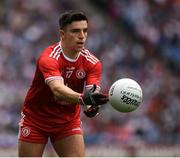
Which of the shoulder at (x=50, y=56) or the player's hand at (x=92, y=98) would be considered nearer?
the player's hand at (x=92, y=98)

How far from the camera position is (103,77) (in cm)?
1784

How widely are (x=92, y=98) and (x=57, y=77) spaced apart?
527mm

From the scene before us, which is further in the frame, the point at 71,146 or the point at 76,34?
the point at 71,146

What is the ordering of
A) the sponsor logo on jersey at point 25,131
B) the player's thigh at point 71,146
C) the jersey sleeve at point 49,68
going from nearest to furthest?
the jersey sleeve at point 49,68
the player's thigh at point 71,146
the sponsor logo on jersey at point 25,131

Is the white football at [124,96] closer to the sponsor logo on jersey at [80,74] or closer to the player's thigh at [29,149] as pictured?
the sponsor logo on jersey at [80,74]

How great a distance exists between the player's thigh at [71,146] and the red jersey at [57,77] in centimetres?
22

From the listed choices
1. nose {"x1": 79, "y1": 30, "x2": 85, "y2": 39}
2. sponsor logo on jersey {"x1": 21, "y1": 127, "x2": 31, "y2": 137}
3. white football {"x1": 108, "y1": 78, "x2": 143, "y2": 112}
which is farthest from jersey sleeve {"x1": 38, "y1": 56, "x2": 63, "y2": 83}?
sponsor logo on jersey {"x1": 21, "y1": 127, "x2": 31, "y2": 137}

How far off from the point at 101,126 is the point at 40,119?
7472 mm

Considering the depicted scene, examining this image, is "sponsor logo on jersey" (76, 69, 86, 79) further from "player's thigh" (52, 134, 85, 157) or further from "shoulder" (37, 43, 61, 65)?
"player's thigh" (52, 134, 85, 157)

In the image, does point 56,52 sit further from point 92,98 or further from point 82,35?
point 92,98

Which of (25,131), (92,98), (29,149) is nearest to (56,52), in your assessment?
(92,98)

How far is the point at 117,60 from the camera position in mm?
18578

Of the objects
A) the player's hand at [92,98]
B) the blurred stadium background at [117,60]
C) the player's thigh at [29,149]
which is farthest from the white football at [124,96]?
the blurred stadium background at [117,60]

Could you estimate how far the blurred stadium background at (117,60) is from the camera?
16.0 m
